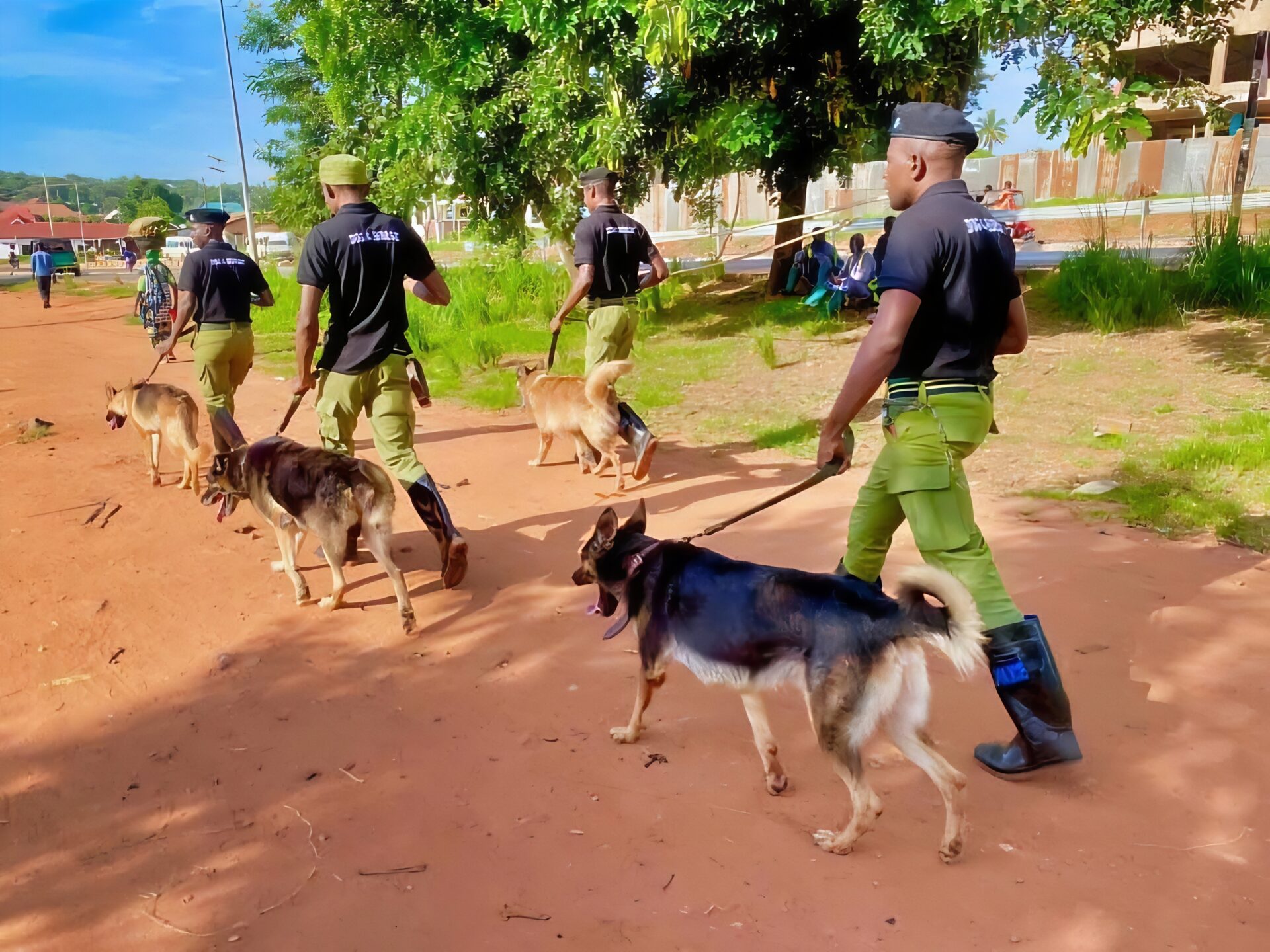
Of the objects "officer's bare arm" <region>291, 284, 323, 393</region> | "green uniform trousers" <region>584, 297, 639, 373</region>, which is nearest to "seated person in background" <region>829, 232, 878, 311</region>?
"green uniform trousers" <region>584, 297, 639, 373</region>

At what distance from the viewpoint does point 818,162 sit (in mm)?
12641

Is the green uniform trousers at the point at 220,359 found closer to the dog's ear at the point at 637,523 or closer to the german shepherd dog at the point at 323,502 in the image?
the german shepherd dog at the point at 323,502

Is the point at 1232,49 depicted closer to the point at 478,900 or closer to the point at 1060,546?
the point at 1060,546

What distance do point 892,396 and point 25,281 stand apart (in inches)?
1581

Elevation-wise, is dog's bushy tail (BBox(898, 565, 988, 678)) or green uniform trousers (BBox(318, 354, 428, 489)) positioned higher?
green uniform trousers (BBox(318, 354, 428, 489))

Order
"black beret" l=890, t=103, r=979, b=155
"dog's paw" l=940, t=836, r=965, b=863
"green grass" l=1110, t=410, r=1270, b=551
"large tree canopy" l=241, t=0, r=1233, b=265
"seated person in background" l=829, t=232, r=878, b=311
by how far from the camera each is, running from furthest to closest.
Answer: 1. "seated person in background" l=829, t=232, r=878, b=311
2. "large tree canopy" l=241, t=0, r=1233, b=265
3. "green grass" l=1110, t=410, r=1270, b=551
4. "black beret" l=890, t=103, r=979, b=155
5. "dog's paw" l=940, t=836, r=965, b=863

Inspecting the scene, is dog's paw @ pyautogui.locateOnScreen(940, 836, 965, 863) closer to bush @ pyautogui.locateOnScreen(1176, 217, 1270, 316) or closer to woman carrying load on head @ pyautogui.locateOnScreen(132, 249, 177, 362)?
bush @ pyautogui.locateOnScreen(1176, 217, 1270, 316)

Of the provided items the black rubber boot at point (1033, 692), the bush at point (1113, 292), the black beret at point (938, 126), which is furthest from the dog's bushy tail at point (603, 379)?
the bush at point (1113, 292)

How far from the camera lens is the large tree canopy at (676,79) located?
8586 mm

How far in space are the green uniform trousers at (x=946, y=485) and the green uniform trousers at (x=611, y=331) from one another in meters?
4.07

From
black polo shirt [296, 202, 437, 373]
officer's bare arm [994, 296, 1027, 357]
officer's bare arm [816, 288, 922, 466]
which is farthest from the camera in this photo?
black polo shirt [296, 202, 437, 373]

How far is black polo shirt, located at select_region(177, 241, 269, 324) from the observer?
262 inches

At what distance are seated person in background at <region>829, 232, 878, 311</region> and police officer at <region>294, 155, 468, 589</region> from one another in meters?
8.36

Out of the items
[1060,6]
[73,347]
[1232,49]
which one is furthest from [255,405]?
[1232,49]
